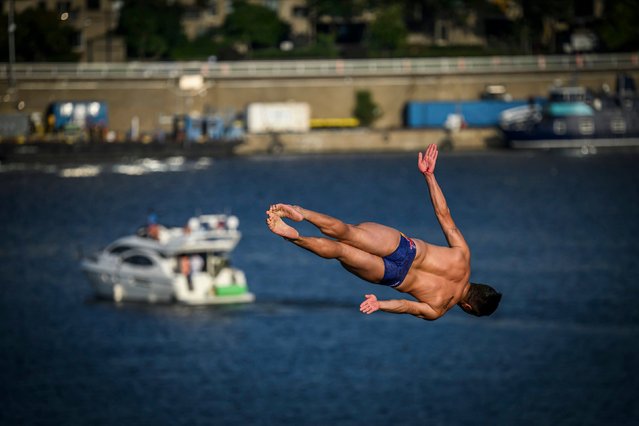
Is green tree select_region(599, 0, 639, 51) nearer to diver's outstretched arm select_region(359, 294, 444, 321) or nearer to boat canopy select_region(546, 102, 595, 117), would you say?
boat canopy select_region(546, 102, 595, 117)

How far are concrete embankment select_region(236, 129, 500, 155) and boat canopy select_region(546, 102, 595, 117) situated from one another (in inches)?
307

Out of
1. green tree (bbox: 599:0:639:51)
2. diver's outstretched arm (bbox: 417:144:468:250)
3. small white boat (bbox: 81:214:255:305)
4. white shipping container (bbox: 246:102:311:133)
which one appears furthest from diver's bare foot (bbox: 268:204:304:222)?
green tree (bbox: 599:0:639:51)

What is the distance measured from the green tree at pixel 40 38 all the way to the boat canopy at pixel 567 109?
40532mm

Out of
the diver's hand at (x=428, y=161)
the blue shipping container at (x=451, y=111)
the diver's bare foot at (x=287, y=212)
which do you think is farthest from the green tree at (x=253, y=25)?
the diver's bare foot at (x=287, y=212)

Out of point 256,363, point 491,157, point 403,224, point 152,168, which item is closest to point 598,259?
point 403,224

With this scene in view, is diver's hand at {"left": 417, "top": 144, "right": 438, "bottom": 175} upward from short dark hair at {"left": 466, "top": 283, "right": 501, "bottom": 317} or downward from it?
upward

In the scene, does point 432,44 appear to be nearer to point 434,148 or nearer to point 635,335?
point 635,335

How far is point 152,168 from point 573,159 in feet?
135

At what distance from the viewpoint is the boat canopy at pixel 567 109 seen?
408ft

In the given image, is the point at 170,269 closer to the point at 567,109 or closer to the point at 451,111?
the point at 451,111

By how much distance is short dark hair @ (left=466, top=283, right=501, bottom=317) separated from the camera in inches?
878

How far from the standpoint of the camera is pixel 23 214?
101m

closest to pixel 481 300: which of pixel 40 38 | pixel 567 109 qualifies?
pixel 40 38

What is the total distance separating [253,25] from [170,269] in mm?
70305
